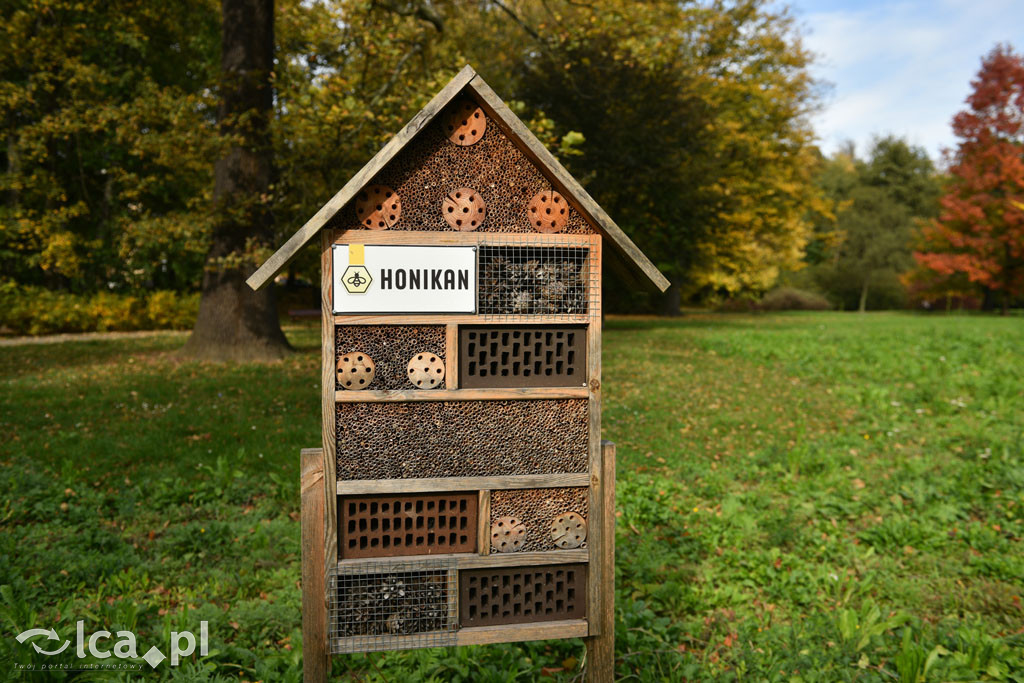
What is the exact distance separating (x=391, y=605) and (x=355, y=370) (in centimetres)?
89

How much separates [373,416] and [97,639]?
221 centimetres

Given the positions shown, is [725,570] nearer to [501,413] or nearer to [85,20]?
[501,413]

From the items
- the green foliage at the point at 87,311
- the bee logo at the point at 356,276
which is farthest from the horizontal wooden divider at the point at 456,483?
the green foliage at the point at 87,311

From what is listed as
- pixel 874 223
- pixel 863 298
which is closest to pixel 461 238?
pixel 863 298

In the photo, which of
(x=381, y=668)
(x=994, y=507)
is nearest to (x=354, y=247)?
(x=381, y=668)

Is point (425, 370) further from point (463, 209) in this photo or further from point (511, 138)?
point (511, 138)

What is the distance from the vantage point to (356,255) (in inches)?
93.6

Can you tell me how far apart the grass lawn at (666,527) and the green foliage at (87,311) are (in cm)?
744

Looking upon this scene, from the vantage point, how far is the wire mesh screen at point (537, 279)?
8.16ft

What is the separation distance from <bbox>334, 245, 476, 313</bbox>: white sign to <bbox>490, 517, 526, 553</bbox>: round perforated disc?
0.83 meters

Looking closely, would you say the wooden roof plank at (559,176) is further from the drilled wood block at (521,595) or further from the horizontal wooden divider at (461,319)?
the drilled wood block at (521,595)

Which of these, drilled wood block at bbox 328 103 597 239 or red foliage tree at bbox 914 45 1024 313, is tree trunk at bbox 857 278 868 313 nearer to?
red foliage tree at bbox 914 45 1024 313

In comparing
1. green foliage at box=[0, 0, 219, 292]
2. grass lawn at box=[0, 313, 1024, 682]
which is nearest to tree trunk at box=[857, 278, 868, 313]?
grass lawn at box=[0, 313, 1024, 682]

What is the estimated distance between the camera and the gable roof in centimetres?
230
